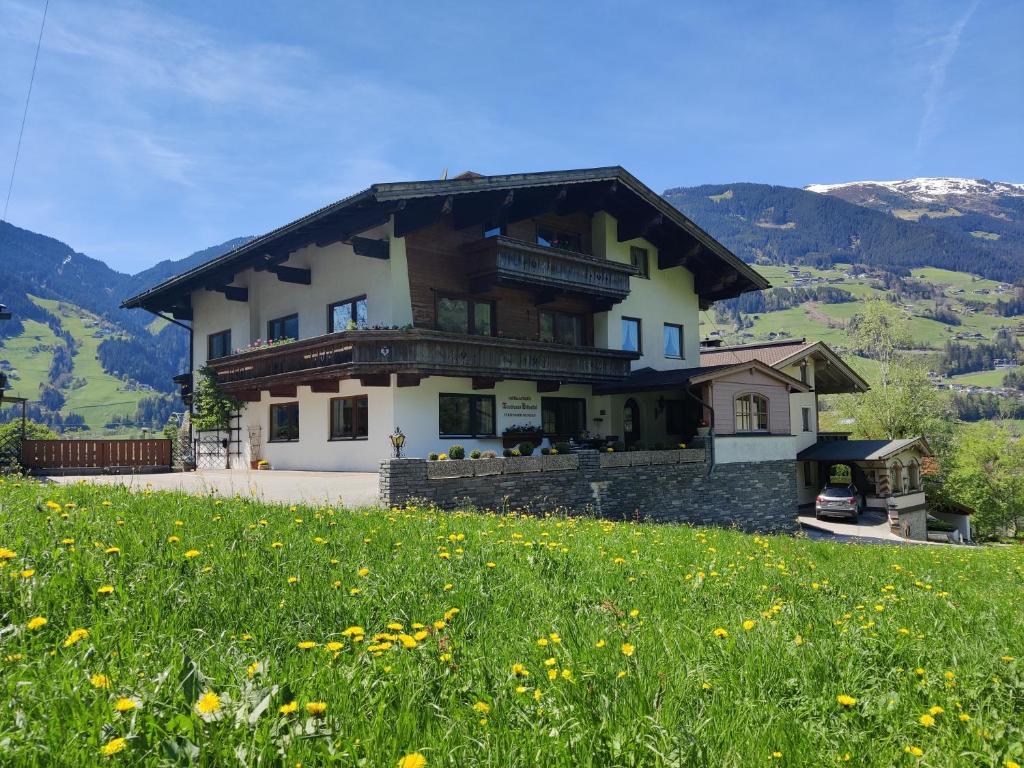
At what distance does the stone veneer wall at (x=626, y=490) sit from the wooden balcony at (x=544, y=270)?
7365 mm

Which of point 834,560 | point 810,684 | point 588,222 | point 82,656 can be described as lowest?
point 834,560

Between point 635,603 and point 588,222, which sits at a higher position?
point 588,222

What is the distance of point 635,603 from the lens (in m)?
5.30

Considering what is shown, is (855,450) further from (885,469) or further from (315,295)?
(315,295)

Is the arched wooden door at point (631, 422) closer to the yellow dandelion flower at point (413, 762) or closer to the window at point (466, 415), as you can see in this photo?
the window at point (466, 415)

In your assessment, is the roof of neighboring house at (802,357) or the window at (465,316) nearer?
the window at (465,316)

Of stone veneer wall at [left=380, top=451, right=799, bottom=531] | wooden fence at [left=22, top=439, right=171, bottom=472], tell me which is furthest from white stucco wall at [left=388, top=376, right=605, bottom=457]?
wooden fence at [left=22, top=439, right=171, bottom=472]

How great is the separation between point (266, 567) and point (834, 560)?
816 cm

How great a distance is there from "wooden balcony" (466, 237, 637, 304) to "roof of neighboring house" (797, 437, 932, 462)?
1718 centimetres

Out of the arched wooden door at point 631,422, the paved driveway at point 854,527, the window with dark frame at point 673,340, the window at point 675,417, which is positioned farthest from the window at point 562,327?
the paved driveway at point 854,527

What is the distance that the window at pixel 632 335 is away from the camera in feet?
93.2

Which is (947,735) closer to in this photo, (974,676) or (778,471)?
(974,676)

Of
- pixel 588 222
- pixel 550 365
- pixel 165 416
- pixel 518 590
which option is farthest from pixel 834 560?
pixel 165 416

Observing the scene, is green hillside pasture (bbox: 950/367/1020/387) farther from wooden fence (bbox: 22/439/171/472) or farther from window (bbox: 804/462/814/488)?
wooden fence (bbox: 22/439/171/472)
